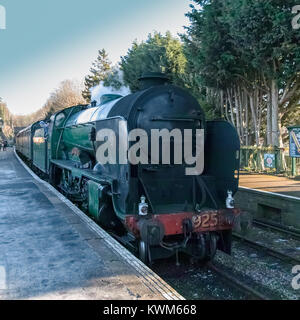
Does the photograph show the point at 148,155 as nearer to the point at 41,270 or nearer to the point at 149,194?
the point at 149,194

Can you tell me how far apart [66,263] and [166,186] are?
2253mm

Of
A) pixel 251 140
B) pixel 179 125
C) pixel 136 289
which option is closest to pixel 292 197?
pixel 179 125

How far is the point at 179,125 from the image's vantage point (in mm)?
6055

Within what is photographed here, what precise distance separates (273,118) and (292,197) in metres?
7.25

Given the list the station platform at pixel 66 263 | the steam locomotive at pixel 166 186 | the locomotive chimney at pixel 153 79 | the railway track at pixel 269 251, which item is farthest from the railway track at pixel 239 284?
the locomotive chimney at pixel 153 79

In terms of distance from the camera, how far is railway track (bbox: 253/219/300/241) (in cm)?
770

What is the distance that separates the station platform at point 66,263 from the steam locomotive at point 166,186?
540 mm

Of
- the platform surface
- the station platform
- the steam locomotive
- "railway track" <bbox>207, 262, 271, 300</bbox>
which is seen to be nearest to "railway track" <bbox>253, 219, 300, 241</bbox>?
the platform surface

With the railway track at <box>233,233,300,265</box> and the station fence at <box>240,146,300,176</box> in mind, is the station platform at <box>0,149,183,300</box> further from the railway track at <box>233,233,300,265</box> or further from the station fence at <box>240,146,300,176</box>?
the station fence at <box>240,146,300,176</box>

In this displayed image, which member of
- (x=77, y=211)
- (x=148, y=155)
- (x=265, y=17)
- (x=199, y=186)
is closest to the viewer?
(x=148, y=155)

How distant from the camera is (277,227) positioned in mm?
8281

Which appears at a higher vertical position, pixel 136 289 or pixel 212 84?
pixel 212 84

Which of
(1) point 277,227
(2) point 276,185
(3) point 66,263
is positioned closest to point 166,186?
(3) point 66,263

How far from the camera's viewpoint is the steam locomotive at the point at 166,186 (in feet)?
17.4
